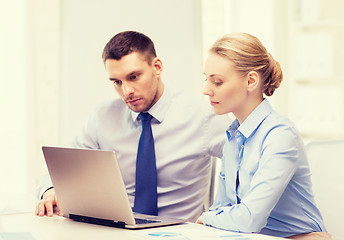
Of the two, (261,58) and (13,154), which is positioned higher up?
(261,58)

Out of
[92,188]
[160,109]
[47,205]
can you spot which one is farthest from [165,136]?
[92,188]

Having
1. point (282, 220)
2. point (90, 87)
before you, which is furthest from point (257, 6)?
point (282, 220)

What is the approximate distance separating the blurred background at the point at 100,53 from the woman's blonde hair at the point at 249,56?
1.26 meters

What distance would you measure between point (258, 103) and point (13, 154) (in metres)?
1.92

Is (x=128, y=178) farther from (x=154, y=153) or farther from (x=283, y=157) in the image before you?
(x=283, y=157)

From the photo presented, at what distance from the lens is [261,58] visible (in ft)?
5.26

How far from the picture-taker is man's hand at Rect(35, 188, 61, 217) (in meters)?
1.68

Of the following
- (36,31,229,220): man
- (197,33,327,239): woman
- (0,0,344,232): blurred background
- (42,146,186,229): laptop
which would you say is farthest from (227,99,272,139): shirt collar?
(0,0,344,232): blurred background

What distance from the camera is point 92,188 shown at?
144 cm

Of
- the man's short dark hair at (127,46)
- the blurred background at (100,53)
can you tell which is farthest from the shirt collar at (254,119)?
the blurred background at (100,53)

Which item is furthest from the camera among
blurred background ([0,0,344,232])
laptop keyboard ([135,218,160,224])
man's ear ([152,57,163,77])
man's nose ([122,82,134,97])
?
blurred background ([0,0,344,232])

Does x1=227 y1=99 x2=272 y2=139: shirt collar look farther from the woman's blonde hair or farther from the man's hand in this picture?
the man's hand

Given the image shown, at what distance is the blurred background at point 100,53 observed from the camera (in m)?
2.74

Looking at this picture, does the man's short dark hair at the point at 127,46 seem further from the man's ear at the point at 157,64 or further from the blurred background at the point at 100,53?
the blurred background at the point at 100,53
